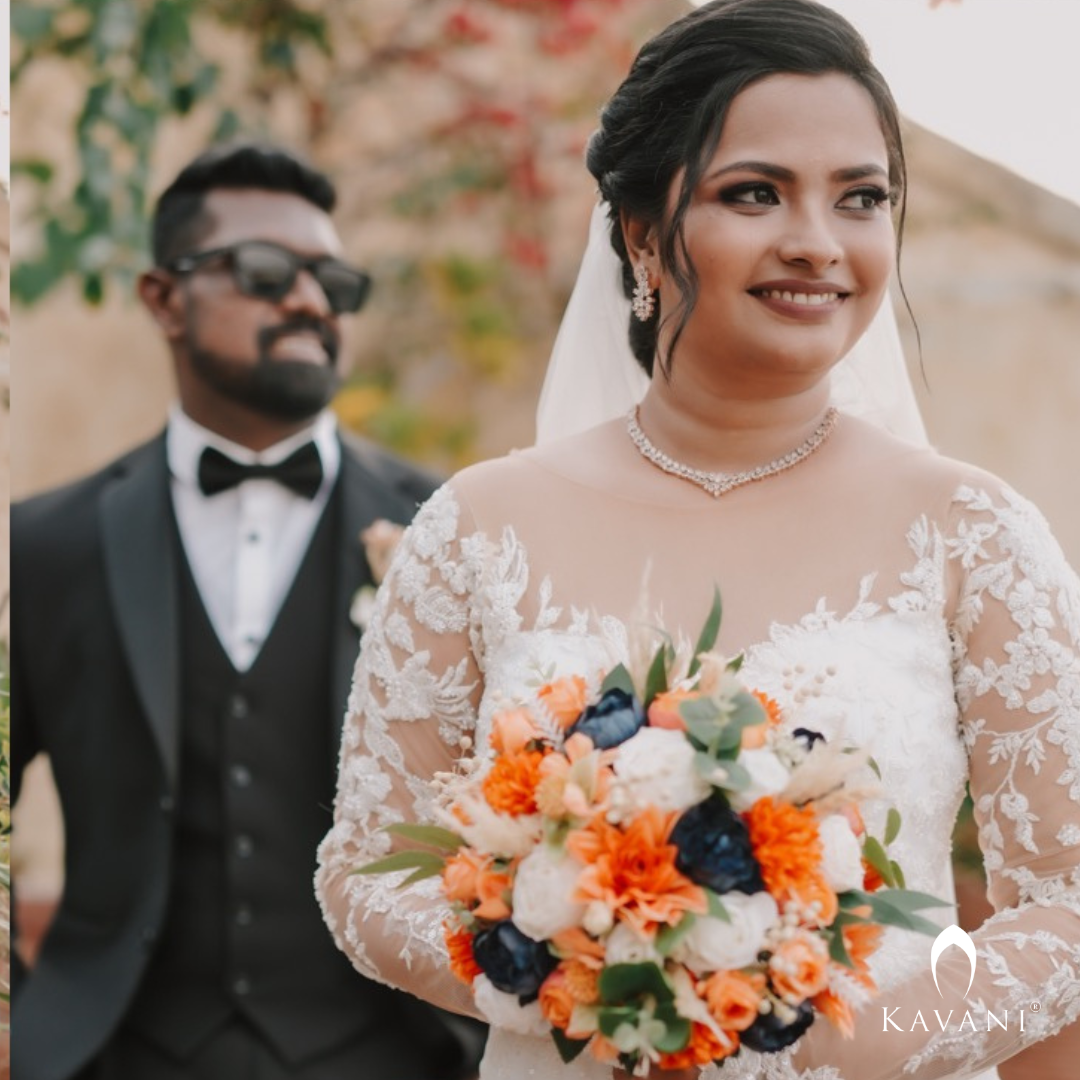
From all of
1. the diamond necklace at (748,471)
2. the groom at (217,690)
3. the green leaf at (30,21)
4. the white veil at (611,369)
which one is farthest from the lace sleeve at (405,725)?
the green leaf at (30,21)

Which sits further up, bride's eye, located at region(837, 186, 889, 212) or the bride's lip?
bride's eye, located at region(837, 186, 889, 212)

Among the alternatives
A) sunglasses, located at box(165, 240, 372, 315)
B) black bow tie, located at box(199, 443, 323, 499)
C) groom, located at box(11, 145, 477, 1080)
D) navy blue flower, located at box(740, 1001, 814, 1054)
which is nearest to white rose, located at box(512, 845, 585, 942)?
navy blue flower, located at box(740, 1001, 814, 1054)

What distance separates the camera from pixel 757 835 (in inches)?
76.2

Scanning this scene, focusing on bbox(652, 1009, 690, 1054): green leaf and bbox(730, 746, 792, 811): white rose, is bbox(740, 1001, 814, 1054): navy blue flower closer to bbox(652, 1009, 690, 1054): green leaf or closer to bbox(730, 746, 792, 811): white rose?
bbox(652, 1009, 690, 1054): green leaf

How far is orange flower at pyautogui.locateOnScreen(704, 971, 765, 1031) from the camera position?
1886 millimetres

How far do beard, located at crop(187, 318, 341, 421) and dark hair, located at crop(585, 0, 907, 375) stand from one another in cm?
171

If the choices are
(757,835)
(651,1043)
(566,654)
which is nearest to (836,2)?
(566,654)

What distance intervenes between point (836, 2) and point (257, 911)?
2.20 m

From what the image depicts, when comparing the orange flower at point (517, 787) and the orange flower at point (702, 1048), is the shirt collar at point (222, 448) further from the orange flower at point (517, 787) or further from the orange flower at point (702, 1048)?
the orange flower at point (702, 1048)

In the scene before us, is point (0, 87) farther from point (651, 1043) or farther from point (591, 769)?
point (651, 1043)

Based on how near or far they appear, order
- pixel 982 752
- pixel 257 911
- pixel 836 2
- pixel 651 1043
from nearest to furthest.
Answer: pixel 651 1043
pixel 982 752
pixel 836 2
pixel 257 911

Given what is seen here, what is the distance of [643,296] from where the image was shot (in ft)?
9.09

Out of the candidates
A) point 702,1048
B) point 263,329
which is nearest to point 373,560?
point 263,329

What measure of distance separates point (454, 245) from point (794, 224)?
16.1ft
